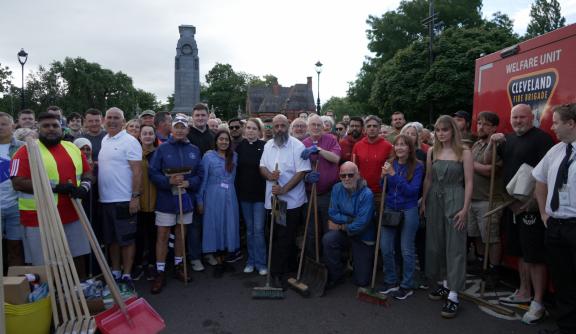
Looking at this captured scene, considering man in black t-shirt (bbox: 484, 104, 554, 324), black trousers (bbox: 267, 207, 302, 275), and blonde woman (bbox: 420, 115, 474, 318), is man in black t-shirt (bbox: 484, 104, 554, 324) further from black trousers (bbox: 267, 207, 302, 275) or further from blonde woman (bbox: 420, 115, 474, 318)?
black trousers (bbox: 267, 207, 302, 275)

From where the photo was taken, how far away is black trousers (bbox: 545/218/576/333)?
333cm

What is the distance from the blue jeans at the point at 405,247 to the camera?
4.57 metres

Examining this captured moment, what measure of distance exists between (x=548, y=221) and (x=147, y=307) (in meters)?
3.82

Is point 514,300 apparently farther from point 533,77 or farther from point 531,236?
point 533,77

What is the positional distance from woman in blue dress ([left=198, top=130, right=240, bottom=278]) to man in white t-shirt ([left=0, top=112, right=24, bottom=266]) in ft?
7.26

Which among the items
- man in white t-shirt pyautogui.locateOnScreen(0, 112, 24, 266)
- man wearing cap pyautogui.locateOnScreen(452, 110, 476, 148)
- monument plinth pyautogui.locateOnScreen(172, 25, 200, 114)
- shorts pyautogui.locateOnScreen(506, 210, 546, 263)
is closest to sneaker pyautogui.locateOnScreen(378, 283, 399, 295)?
shorts pyautogui.locateOnScreen(506, 210, 546, 263)

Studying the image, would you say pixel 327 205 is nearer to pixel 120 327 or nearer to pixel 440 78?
pixel 120 327

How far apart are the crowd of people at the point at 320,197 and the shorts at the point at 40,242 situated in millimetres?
14

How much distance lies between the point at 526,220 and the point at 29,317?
476 centimetres

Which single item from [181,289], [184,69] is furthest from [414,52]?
[181,289]

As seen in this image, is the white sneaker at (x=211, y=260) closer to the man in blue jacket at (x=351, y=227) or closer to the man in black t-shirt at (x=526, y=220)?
the man in blue jacket at (x=351, y=227)

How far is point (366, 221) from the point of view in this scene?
15.2ft

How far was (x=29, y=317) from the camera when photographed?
10.1 feet

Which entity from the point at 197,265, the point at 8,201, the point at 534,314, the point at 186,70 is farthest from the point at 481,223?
the point at 186,70
